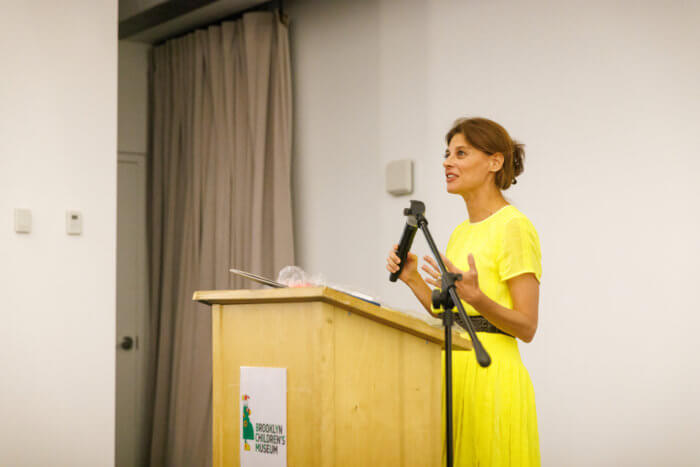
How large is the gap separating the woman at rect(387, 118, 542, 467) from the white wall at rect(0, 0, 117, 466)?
1.92 meters

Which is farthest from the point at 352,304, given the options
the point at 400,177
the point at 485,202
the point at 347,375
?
the point at 400,177

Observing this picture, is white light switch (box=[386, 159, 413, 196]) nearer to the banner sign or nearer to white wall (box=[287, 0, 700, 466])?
white wall (box=[287, 0, 700, 466])

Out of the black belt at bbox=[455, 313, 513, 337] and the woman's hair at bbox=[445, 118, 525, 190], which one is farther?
the woman's hair at bbox=[445, 118, 525, 190]

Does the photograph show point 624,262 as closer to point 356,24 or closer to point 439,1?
point 439,1

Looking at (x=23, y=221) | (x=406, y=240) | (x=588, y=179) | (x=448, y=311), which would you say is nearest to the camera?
(x=448, y=311)

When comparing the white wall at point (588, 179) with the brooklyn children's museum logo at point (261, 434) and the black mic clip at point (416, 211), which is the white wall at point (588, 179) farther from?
the brooklyn children's museum logo at point (261, 434)

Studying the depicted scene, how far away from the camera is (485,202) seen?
75.5 inches

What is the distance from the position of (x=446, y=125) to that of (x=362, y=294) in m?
1.87

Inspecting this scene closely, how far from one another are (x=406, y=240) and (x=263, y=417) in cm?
53

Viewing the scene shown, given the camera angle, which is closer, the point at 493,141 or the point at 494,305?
the point at 494,305

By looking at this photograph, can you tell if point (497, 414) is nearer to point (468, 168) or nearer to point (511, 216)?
point (511, 216)

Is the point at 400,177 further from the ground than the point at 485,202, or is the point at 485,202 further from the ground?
the point at 400,177

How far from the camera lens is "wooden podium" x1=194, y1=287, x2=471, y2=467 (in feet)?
4.77

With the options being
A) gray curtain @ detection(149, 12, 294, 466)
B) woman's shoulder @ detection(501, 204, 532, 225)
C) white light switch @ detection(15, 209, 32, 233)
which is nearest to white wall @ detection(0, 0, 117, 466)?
white light switch @ detection(15, 209, 32, 233)
